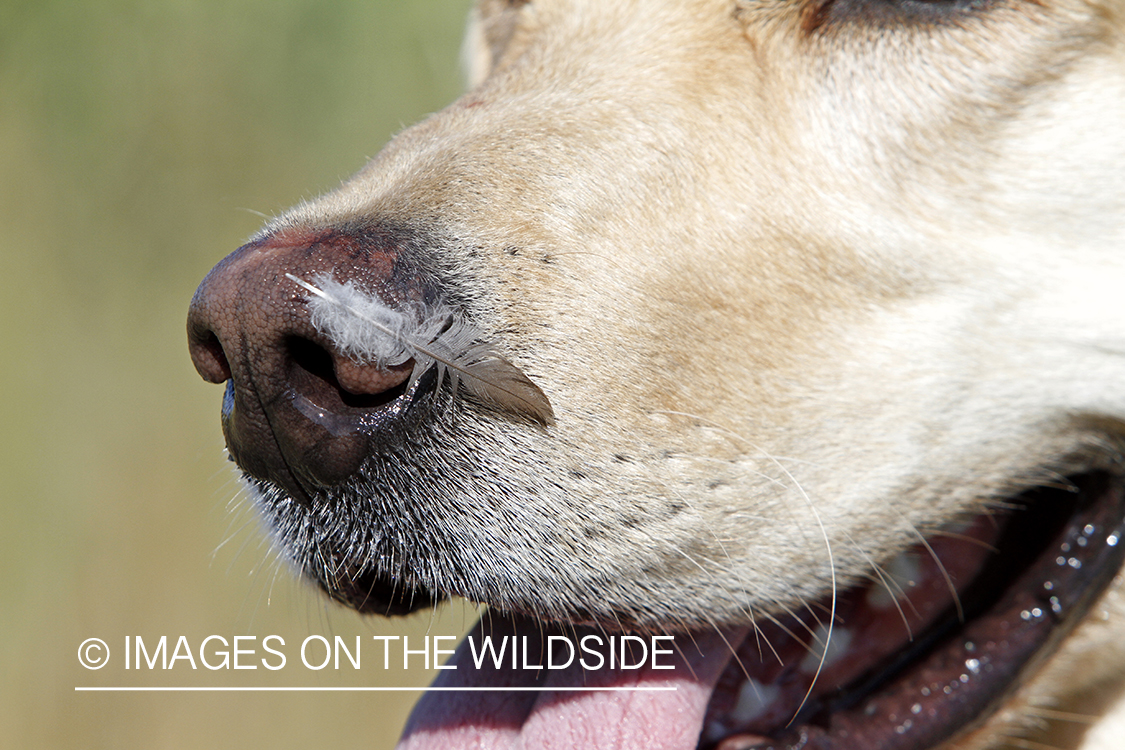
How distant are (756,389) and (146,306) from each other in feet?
16.8

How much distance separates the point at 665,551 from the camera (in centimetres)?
196

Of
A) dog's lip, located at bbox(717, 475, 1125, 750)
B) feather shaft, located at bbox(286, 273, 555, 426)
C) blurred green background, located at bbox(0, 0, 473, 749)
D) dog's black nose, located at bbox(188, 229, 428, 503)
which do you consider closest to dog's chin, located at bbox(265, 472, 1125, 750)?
dog's lip, located at bbox(717, 475, 1125, 750)

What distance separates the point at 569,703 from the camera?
210 cm

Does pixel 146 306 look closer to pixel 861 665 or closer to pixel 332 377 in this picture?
pixel 332 377

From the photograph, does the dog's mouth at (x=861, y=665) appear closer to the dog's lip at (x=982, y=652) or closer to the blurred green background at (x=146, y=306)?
the dog's lip at (x=982, y=652)

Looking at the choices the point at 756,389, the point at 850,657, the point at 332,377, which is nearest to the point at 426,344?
the point at 332,377

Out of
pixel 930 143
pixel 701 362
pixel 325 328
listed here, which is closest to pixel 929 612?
pixel 701 362

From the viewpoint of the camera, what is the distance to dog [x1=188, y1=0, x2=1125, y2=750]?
1.87m

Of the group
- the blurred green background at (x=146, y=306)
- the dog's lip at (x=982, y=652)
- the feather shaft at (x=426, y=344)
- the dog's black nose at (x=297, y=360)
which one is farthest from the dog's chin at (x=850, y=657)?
the blurred green background at (x=146, y=306)

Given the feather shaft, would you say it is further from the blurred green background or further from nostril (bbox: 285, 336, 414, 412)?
the blurred green background

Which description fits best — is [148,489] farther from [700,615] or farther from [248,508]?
[700,615]

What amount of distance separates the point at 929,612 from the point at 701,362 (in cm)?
83

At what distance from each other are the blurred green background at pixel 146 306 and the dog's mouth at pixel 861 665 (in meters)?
2.69

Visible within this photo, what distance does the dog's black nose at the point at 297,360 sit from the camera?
66.9 inches
